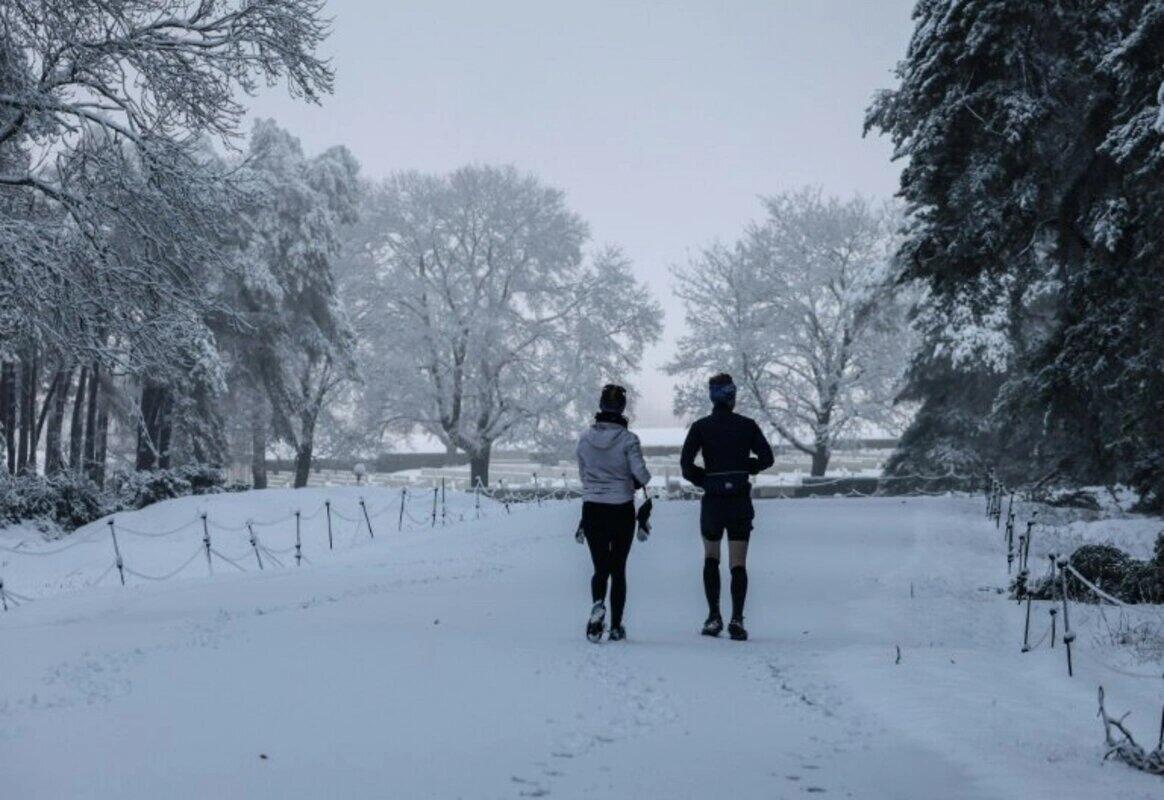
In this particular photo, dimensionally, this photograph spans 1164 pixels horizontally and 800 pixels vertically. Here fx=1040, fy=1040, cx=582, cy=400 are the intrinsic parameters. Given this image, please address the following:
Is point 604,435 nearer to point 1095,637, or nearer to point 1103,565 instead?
point 1095,637

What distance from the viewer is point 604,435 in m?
8.25

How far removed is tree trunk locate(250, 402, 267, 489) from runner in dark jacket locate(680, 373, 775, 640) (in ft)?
91.8

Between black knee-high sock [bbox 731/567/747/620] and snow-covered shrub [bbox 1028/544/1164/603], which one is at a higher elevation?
black knee-high sock [bbox 731/567/747/620]

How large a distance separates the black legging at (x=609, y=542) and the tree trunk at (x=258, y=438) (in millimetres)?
27838

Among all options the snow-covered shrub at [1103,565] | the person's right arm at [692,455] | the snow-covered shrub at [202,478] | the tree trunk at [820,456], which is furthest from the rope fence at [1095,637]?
the tree trunk at [820,456]

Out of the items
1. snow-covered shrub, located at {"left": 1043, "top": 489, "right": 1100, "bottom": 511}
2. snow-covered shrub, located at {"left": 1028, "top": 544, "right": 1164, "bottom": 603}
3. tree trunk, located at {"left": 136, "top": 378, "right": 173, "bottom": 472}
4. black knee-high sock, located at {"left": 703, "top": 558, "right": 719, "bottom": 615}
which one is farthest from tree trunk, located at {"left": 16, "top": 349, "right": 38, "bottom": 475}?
snow-covered shrub, located at {"left": 1043, "top": 489, "right": 1100, "bottom": 511}

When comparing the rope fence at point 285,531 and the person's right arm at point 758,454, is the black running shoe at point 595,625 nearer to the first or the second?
the person's right arm at point 758,454

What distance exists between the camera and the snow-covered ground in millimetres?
4496

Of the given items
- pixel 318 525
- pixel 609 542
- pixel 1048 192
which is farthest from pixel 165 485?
pixel 609 542

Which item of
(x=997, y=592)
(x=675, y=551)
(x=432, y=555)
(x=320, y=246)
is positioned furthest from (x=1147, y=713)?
(x=320, y=246)

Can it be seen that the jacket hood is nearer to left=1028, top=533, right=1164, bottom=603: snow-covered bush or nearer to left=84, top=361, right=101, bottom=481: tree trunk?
left=1028, top=533, right=1164, bottom=603: snow-covered bush

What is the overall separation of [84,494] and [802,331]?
2609cm

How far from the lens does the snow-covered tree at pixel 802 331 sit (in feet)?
129

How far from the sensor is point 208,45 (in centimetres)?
1169
